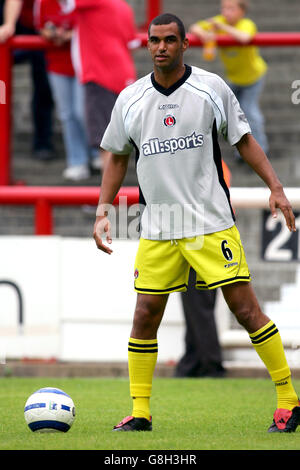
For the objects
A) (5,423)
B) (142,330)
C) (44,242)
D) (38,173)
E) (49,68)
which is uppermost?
(49,68)

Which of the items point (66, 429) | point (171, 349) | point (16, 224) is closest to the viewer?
point (66, 429)

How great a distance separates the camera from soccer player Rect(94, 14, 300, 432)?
5203mm

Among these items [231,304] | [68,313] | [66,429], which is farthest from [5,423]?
[68,313]

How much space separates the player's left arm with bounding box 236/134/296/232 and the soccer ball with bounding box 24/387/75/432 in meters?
1.44

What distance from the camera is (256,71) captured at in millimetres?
10758

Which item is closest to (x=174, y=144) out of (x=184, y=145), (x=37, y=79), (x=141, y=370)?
(x=184, y=145)

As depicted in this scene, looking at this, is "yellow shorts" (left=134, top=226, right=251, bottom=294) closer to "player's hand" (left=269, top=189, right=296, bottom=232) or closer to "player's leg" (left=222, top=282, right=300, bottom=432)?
"player's leg" (left=222, top=282, right=300, bottom=432)

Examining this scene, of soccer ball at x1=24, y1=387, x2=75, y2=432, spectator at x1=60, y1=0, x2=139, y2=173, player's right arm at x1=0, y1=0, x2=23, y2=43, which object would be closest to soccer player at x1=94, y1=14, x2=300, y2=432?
soccer ball at x1=24, y1=387, x2=75, y2=432

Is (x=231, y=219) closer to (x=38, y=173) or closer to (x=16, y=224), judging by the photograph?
(x=16, y=224)

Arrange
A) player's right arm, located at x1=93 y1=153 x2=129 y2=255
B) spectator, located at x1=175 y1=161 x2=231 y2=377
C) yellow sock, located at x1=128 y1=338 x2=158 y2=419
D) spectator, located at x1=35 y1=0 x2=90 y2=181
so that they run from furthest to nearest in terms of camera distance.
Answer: spectator, located at x1=35 y1=0 x2=90 y2=181
spectator, located at x1=175 y1=161 x2=231 y2=377
player's right arm, located at x1=93 y1=153 x2=129 y2=255
yellow sock, located at x1=128 y1=338 x2=158 y2=419

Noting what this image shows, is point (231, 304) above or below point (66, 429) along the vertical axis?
above

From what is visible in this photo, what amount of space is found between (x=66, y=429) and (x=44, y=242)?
3239 millimetres

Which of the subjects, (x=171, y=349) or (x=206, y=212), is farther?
(x=171, y=349)

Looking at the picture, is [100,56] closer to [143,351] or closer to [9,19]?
[9,19]
